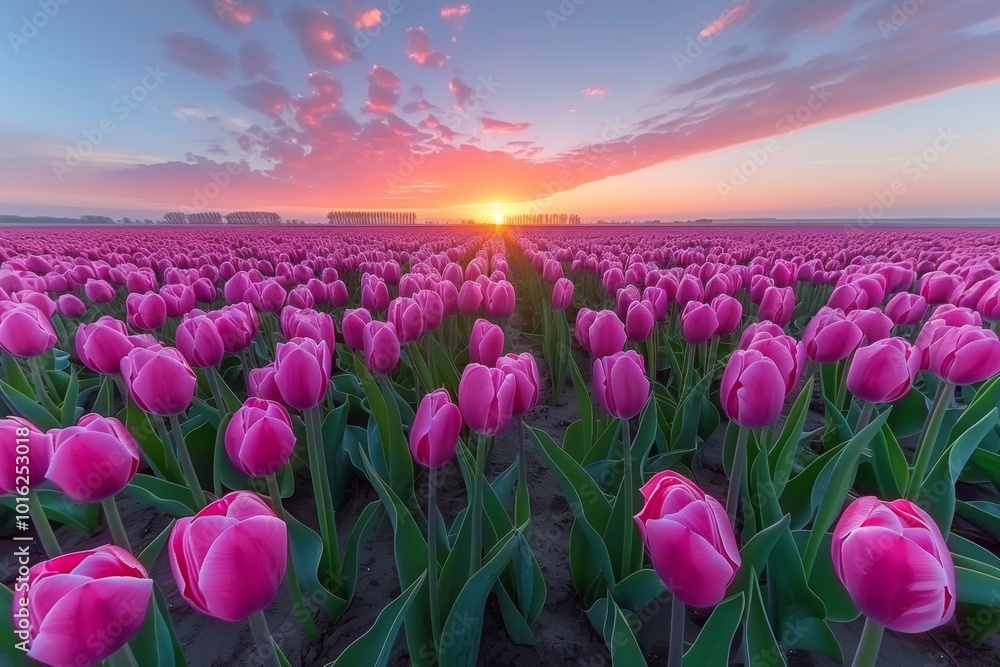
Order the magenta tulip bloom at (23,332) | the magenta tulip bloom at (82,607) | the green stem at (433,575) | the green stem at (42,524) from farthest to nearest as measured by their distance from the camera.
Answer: the magenta tulip bloom at (23,332) → the green stem at (433,575) → the green stem at (42,524) → the magenta tulip bloom at (82,607)

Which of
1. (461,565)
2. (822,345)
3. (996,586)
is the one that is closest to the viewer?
(996,586)

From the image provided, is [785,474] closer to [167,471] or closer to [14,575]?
[167,471]

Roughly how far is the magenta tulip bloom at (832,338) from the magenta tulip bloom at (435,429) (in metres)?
1.77

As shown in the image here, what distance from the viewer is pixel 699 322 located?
253 centimetres

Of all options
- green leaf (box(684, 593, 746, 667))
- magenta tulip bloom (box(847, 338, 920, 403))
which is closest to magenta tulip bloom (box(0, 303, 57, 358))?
green leaf (box(684, 593, 746, 667))

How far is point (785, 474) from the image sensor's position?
191cm

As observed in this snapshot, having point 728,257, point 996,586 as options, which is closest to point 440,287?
point 996,586

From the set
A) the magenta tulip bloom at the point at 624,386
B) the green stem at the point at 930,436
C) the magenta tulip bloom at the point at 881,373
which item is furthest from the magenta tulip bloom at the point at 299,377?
the green stem at the point at 930,436

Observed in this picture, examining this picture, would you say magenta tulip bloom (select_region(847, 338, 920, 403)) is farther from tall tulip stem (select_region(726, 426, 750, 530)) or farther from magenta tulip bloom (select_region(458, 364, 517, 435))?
magenta tulip bloom (select_region(458, 364, 517, 435))

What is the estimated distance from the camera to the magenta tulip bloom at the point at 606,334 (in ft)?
7.27

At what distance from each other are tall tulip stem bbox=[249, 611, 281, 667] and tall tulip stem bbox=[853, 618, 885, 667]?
3.98 feet

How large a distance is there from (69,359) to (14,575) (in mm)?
2740

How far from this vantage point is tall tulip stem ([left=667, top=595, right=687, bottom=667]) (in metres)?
1.01

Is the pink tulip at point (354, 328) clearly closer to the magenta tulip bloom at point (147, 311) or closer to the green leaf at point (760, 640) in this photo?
the magenta tulip bloom at point (147, 311)
